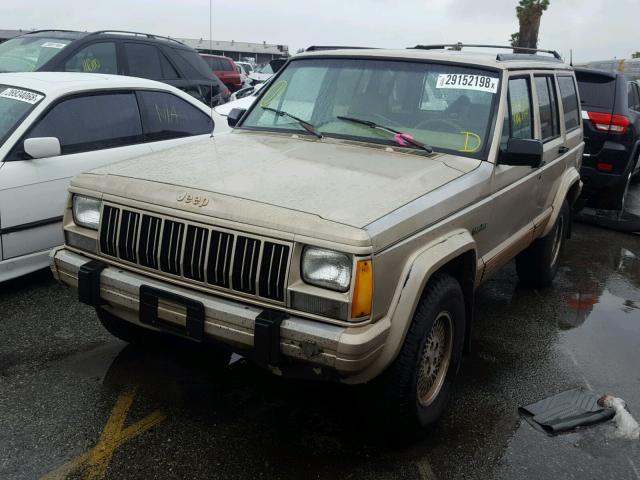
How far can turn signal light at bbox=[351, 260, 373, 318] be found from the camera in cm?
260

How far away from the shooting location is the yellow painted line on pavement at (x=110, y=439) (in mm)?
2869

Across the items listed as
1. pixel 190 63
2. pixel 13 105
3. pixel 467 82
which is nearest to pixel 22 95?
pixel 13 105

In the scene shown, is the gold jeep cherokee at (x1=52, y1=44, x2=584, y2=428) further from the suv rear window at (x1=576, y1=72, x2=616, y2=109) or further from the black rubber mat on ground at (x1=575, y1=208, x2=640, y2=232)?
the black rubber mat on ground at (x1=575, y1=208, x2=640, y2=232)

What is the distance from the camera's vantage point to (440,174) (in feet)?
11.2

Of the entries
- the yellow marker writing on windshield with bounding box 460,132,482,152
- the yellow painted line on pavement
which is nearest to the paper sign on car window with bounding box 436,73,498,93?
the yellow marker writing on windshield with bounding box 460,132,482,152

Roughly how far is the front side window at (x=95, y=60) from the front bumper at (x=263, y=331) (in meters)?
5.50

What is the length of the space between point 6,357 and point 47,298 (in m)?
0.99

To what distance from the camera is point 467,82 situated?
13.0 ft

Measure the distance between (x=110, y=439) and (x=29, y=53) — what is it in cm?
625

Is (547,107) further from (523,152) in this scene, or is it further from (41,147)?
(41,147)

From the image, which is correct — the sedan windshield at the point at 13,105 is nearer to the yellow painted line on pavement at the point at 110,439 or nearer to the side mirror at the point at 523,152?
the yellow painted line on pavement at the point at 110,439

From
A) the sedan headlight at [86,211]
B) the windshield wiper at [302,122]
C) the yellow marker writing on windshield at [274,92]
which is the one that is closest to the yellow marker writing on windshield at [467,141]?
the windshield wiper at [302,122]

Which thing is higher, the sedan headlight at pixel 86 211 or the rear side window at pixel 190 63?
the rear side window at pixel 190 63

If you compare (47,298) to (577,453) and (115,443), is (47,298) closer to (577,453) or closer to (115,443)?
(115,443)
